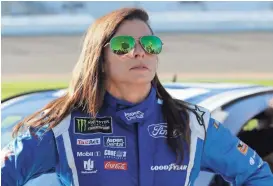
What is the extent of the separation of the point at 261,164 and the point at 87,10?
2515cm

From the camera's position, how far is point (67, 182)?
1.80 m

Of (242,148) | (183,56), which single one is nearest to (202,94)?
(242,148)

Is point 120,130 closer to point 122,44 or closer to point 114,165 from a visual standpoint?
point 114,165

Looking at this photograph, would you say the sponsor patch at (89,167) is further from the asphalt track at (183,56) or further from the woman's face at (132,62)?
the asphalt track at (183,56)

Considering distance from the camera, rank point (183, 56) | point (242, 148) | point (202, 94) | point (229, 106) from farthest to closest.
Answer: point (183, 56) < point (202, 94) < point (229, 106) < point (242, 148)

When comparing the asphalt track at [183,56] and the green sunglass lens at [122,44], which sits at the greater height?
the green sunglass lens at [122,44]

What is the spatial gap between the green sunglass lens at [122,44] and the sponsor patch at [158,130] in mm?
221

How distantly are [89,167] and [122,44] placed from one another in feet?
1.13

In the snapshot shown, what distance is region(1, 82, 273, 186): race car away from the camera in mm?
2803

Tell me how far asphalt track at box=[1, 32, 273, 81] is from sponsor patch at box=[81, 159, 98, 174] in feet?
35.3

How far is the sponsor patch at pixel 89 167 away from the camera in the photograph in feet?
5.81

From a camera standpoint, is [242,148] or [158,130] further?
[242,148]

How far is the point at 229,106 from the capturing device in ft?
9.29

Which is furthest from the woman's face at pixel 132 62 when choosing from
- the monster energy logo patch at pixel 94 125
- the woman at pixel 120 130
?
the monster energy logo patch at pixel 94 125
